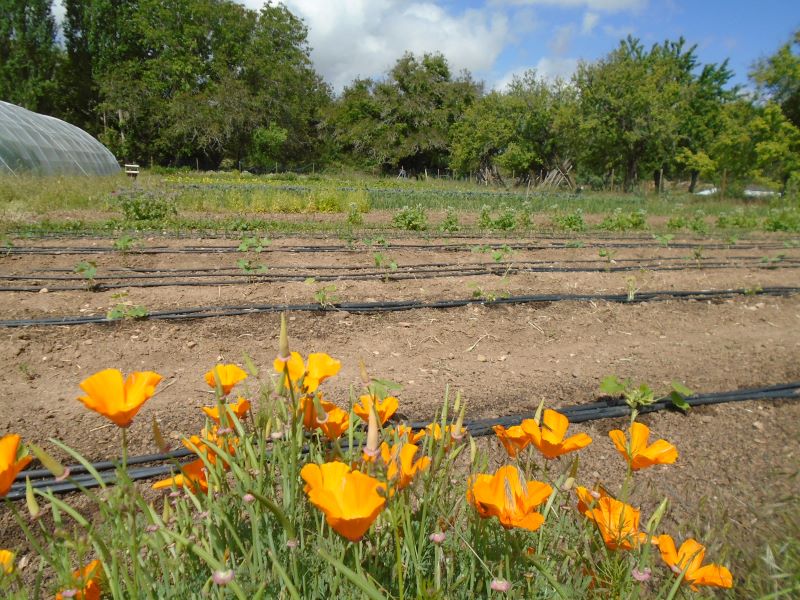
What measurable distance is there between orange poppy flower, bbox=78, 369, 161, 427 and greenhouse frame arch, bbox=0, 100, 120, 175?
15.2 meters

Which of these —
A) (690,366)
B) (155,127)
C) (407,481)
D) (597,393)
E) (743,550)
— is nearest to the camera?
(407,481)

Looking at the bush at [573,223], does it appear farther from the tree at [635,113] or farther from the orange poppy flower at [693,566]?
the tree at [635,113]

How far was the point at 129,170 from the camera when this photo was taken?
21672mm

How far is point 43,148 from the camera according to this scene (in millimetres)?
14922

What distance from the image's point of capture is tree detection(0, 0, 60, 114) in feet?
94.1

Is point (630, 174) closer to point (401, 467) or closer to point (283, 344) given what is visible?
point (401, 467)

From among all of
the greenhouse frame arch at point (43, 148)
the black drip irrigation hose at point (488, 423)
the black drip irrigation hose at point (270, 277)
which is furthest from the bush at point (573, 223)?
the greenhouse frame arch at point (43, 148)

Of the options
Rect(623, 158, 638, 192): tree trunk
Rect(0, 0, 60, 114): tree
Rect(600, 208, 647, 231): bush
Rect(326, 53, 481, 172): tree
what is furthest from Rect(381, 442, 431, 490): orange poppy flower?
Rect(0, 0, 60, 114): tree

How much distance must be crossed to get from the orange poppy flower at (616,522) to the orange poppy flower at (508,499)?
0.44 ft

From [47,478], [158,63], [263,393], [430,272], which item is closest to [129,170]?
[158,63]

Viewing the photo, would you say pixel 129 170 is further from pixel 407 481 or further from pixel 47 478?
pixel 407 481

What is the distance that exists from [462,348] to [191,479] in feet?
9.03

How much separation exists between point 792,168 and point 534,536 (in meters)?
26.8

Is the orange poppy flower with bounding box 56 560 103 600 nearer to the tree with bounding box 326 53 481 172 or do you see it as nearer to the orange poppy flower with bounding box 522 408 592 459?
the orange poppy flower with bounding box 522 408 592 459
